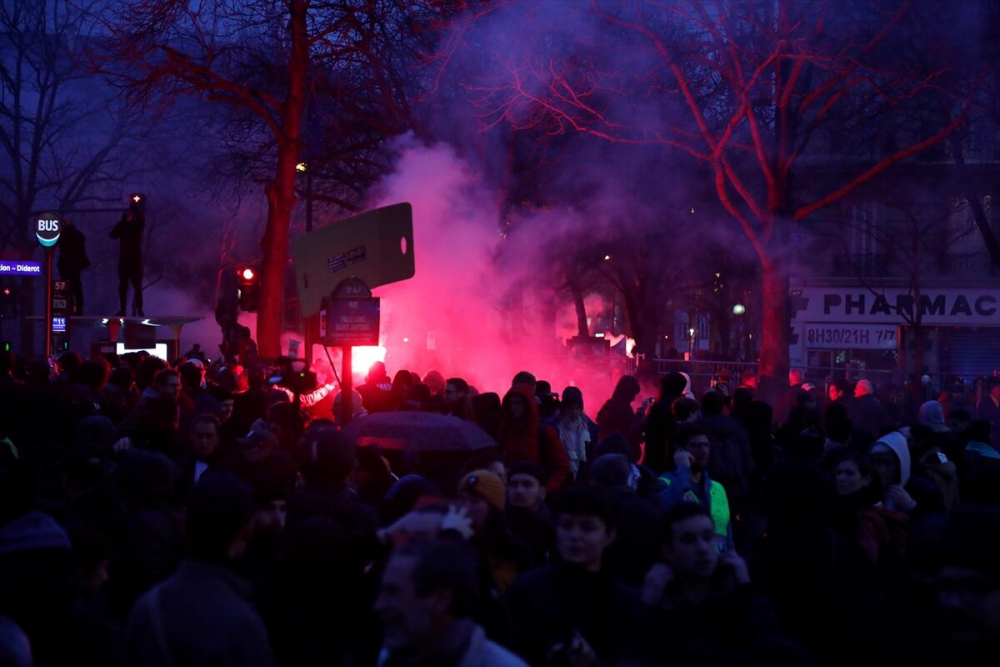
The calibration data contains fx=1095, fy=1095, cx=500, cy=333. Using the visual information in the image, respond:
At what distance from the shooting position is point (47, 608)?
3055 millimetres

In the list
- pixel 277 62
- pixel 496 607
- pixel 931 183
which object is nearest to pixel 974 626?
pixel 496 607

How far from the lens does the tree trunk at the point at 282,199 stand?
15.1m

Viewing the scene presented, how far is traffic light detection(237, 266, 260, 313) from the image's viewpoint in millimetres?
15156

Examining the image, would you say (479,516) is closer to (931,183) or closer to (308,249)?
(308,249)

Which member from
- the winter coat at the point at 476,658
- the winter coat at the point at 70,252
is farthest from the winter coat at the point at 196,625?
the winter coat at the point at 70,252

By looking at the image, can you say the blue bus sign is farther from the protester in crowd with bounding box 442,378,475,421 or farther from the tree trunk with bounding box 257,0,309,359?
the protester in crowd with bounding box 442,378,475,421

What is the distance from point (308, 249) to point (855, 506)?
566 cm

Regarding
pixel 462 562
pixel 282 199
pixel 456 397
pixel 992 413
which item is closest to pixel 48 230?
pixel 282 199

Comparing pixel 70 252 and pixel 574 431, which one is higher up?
pixel 70 252

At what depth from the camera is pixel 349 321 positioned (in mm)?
8102

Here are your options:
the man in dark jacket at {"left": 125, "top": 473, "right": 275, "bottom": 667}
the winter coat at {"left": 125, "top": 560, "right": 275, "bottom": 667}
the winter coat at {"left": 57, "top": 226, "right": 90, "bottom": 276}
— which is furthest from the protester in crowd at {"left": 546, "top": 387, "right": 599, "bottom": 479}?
the winter coat at {"left": 57, "top": 226, "right": 90, "bottom": 276}

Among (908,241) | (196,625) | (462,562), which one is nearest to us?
(462,562)

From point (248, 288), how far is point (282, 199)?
1.34m

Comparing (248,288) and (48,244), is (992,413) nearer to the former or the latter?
(248,288)
